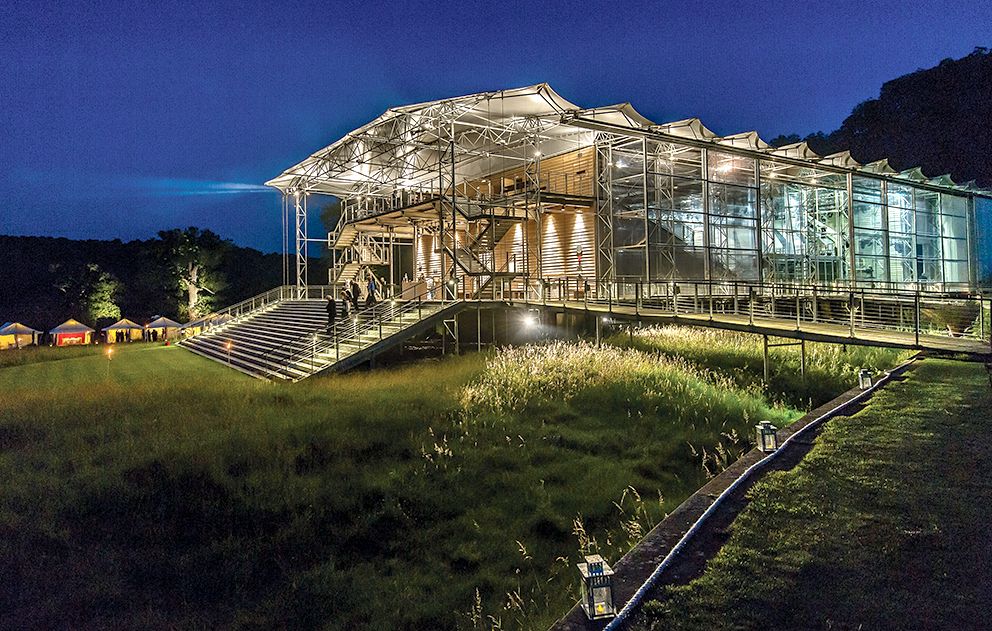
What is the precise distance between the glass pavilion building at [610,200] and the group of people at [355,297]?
0.83 m

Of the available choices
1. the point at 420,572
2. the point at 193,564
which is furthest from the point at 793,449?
the point at 193,564

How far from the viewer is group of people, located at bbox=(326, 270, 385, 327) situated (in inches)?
720

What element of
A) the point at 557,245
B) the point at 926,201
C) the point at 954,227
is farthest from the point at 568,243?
A: the point at 954,227

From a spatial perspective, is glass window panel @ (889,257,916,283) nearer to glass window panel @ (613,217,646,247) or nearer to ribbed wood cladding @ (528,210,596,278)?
glass window panel @ (613,217,646,247)

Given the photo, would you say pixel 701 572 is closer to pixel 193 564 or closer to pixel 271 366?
pixel 193 564

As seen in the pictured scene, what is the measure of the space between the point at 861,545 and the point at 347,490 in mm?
6428

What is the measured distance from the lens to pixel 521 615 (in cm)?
534

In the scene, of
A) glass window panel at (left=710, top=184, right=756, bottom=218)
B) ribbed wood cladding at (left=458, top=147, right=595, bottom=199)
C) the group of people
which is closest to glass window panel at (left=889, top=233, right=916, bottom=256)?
glass window panel at (left=710, top=184, right=756, bottom=218)

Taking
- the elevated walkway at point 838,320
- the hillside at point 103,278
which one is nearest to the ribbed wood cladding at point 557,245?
the elevated walkway at point 838,320

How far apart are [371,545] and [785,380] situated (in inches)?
462

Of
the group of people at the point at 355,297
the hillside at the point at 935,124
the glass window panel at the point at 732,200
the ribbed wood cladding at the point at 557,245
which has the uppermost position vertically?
the hillside at the point at 935,124

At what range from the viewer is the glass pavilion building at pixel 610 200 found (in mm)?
19938

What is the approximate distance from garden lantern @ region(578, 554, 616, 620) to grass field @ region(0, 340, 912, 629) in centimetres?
142

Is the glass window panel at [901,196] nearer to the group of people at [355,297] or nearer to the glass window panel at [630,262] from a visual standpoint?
the glass window panel at [630,262]
